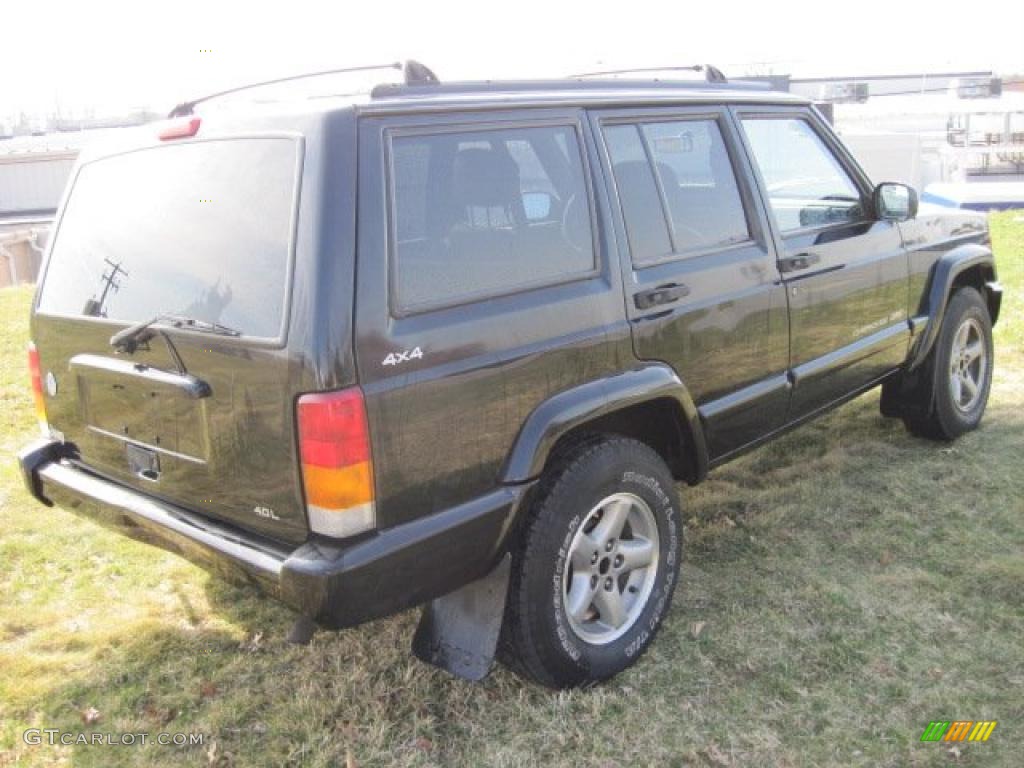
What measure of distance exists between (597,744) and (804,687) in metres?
0.74

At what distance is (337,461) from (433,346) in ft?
1.31

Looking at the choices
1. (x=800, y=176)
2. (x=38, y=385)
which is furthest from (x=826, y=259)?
(x=38, y=385)

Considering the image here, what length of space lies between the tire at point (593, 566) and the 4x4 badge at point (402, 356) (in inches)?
26.5

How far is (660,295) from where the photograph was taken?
3094 mm

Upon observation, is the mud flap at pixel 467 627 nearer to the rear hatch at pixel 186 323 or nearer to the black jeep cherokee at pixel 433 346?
the black jeep cherokee at pixel 433 346

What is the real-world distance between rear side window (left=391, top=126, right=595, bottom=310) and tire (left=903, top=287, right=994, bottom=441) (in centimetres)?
276

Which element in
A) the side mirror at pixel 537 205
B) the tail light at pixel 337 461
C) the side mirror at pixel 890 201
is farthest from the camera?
the side mirror at pixel 890 201

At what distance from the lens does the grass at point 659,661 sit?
2.74 metres

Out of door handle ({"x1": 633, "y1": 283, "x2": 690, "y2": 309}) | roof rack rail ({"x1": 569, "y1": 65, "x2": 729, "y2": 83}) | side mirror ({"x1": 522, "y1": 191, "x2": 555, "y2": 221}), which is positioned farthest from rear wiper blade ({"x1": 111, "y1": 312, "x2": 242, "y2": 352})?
roof rack rail ({"x1": 569, "y1": 65, "x2": 729, "y2": 83})

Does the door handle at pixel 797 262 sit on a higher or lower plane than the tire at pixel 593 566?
higher

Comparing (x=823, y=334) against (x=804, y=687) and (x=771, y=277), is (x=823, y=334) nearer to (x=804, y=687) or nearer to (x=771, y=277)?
(x=771, y=277)

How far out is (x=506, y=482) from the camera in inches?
104

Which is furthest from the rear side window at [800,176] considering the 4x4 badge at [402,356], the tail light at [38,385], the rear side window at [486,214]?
the tail light at [38,385]
